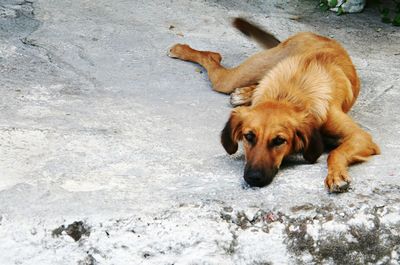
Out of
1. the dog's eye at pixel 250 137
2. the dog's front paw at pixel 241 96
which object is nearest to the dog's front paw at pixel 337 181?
the dog's eye at pixel 250 137

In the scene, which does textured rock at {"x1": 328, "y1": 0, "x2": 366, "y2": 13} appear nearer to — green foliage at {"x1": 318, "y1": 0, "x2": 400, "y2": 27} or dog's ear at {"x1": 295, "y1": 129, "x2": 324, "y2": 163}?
green foliage at {"x1": 318, "y1": 0, "x2": 400, "y2": 27}

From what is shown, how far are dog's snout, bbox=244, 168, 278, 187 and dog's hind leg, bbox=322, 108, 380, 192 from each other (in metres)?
0.35

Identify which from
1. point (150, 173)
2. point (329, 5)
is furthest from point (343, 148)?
point (329, 5)

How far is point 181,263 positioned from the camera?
388 centimetres

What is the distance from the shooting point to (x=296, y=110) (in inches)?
196

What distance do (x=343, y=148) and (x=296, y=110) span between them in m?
0.43

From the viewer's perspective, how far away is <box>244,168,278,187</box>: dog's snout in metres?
4.29

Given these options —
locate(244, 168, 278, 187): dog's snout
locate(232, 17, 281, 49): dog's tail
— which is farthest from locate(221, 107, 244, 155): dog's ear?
locate(232, 17, 281, 49): dog's tail

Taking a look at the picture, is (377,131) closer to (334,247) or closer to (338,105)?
(338,105)

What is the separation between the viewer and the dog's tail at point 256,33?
298 inches

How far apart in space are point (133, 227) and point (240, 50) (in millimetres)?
4015

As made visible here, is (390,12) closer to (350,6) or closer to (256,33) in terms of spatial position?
(350,6)


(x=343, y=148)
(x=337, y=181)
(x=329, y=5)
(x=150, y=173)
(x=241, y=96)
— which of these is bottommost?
(x=329, y=5)

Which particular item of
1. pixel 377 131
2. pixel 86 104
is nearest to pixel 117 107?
pixel 86 104
